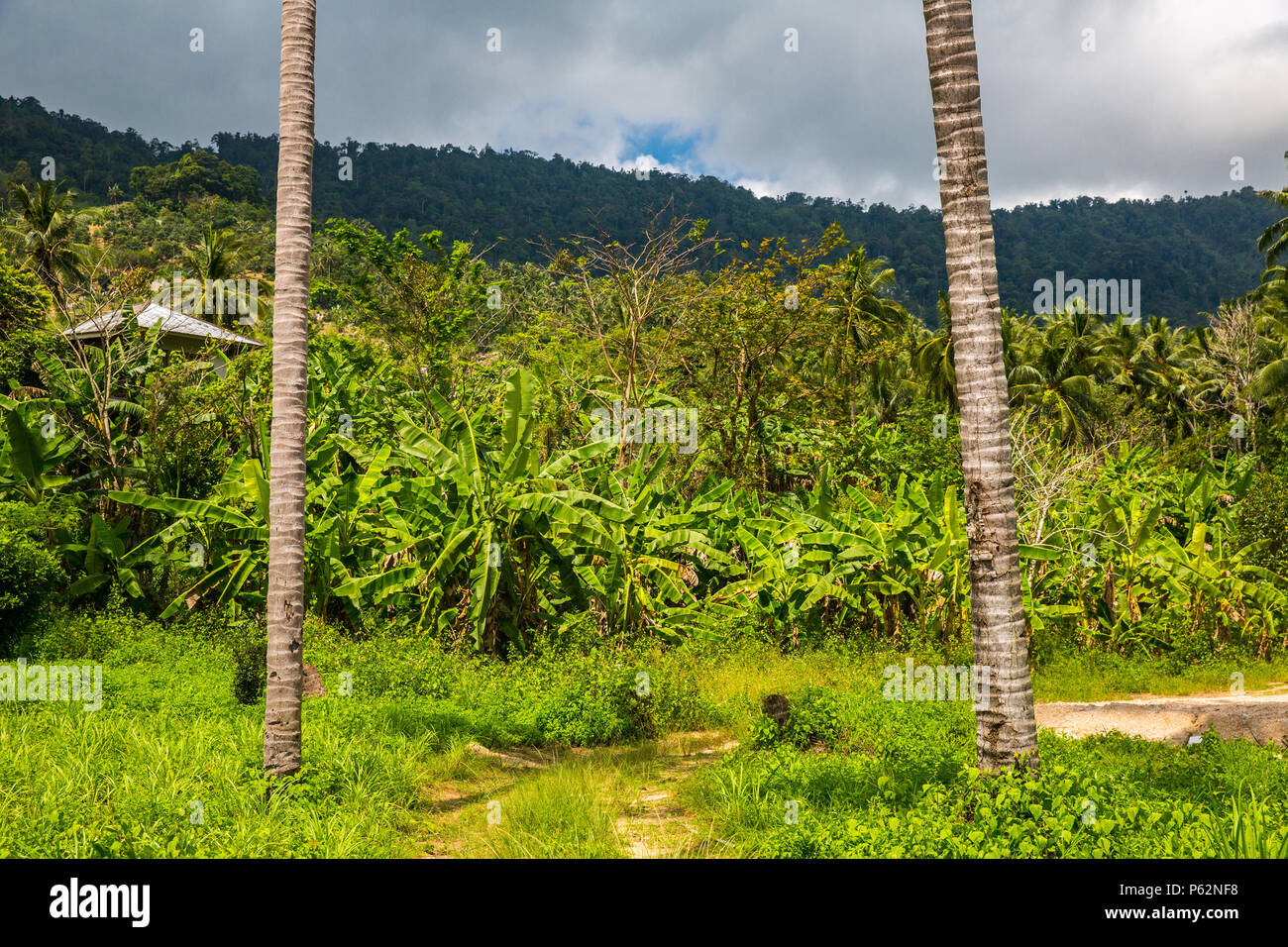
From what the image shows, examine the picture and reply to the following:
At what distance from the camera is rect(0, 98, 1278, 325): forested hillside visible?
76.7 metres

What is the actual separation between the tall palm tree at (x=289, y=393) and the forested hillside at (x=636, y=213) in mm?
59599

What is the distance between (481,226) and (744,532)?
68.3 m

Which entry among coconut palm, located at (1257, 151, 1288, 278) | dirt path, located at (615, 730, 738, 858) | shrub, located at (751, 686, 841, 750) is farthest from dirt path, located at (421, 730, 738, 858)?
coconut palm, located at (1257, 151, 1288, 278)

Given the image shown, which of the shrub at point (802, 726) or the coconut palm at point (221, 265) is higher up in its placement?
the coconut palm at point (221, 265)

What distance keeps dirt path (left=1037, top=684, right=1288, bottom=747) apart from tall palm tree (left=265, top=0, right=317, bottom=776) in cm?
593

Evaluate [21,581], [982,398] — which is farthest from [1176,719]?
[21,581]

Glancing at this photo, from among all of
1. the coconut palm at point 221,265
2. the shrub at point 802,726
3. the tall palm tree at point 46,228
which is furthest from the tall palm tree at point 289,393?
the coconut palm at point 221,265

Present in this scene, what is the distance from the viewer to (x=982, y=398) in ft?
14.4

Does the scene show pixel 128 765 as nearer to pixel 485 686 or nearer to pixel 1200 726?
pixel 485 686

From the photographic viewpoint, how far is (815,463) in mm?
15969

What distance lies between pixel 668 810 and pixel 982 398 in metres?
3.10

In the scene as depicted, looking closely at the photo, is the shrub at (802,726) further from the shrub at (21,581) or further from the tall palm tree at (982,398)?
the shrub at (21,581)

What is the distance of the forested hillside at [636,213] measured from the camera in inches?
3019
